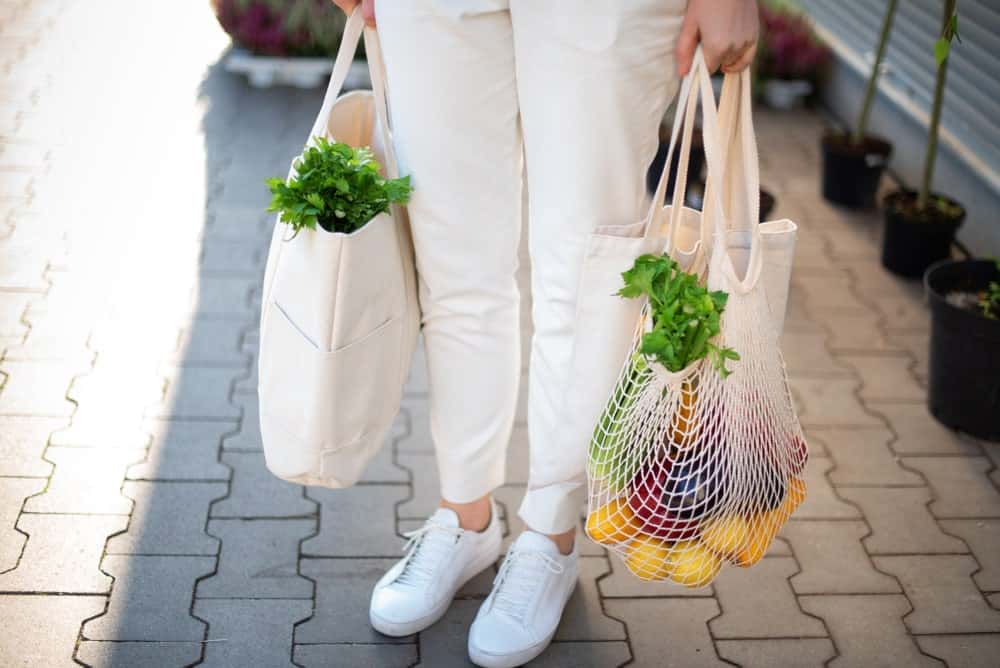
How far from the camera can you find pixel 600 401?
78.6 inches

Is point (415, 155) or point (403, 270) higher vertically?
point (415, 155)

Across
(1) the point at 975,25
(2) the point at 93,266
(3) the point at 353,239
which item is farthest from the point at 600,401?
(1) the point at 975,25

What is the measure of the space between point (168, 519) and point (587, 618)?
956 millimetres

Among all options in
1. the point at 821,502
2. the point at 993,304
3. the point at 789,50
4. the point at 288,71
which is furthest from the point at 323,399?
the point at 789,50

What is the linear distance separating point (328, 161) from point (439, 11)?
0.31 meters

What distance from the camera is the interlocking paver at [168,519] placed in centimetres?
248

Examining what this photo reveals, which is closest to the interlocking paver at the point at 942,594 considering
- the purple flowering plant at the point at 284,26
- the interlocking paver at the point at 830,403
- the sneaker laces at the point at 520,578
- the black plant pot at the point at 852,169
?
the interlocking paver at the point at 830,403

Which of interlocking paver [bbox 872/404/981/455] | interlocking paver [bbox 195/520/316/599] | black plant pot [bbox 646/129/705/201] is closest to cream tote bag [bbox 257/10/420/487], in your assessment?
interlocking paver [bbox 195/520/316/599]

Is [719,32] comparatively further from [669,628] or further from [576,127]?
[669,628]

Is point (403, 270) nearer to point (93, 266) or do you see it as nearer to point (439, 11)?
point (439, 11)

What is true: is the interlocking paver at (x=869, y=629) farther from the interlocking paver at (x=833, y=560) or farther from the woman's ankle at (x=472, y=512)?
the woman's ankle at (x=472, y=512)

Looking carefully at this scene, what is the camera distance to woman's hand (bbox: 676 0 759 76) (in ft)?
5.78

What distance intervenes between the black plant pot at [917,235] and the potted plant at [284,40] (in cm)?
259

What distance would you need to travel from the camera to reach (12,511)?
2547mm
